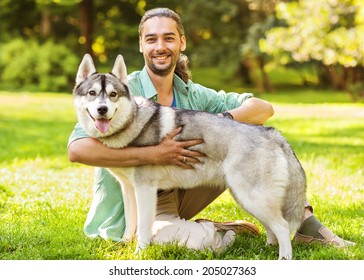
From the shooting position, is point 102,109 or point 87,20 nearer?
point 102,109

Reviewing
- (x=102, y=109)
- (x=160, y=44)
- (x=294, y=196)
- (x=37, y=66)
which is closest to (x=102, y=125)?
(x=102, y=109)

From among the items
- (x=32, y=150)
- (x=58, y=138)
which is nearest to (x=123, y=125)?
(x=32, y=150)

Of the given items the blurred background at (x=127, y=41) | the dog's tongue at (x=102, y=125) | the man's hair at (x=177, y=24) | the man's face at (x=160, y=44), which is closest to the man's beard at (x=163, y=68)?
the man's face at (x=160, y=44)

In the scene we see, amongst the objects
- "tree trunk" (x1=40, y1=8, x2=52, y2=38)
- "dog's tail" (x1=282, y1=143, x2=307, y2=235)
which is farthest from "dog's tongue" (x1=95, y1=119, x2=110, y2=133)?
"tree trunk" (x1=40, y1=8, x2=52, y2=38)

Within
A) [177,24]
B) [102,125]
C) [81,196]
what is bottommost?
[81,196]

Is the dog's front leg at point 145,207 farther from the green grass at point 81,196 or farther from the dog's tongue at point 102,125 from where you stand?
the dog's tongue at point 102,125

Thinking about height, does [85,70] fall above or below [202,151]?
above

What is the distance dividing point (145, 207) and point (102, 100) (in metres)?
0.86

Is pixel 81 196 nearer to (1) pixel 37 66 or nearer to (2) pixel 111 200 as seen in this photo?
(2) pixel 111 200

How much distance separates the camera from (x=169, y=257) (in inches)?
164

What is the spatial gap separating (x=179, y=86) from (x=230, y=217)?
1.51 m

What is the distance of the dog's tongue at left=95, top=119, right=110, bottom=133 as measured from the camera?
3973mm

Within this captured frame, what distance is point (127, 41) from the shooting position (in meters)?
26.8

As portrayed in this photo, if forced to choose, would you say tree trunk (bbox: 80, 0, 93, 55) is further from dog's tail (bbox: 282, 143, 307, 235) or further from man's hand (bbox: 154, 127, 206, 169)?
dog's tail (bbox: 282, 143, 307, 235)
